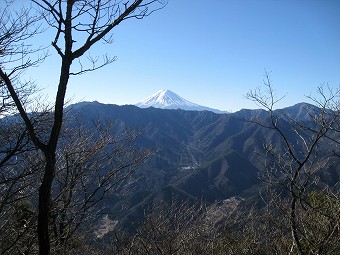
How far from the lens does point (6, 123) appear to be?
8305mm

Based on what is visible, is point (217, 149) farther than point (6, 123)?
Yes

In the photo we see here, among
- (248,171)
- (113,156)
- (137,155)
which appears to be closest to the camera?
(113,156)

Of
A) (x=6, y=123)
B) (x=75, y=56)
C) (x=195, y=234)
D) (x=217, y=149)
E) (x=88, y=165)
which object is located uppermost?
(x=75, y=56)

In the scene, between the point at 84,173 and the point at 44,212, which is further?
the point at 84,173

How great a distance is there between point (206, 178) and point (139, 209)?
172ft

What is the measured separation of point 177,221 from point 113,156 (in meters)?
3.14

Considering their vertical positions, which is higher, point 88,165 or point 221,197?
point 88,165

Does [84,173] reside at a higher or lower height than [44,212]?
lower

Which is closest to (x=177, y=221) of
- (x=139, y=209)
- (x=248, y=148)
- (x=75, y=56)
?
(x=75, y=56)

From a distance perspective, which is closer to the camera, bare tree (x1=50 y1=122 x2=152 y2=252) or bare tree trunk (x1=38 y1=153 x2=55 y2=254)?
bare tree trunk (x1=38 y1=153 x2=55 y2=254)

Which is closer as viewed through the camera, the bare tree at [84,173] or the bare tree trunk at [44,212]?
the bare tree trunk at [44,212]

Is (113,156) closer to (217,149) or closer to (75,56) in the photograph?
(75,56)

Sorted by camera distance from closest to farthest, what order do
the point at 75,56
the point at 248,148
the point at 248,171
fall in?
the point at 75,56 → the point at 248,171 → the point at 248,148

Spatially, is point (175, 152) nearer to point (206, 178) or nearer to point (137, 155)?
point (206, 178)
